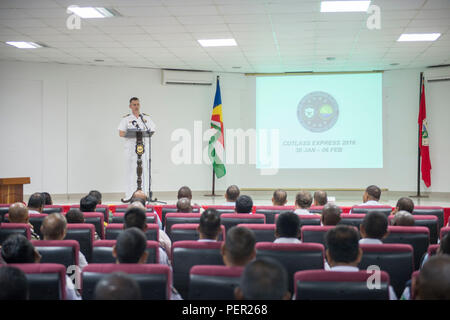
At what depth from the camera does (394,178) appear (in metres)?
10.9

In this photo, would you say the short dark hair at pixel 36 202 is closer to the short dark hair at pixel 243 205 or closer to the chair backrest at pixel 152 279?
the short dark hair at pixel 243 205

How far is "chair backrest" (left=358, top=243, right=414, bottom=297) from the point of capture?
2.62 m

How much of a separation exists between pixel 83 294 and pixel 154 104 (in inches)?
360

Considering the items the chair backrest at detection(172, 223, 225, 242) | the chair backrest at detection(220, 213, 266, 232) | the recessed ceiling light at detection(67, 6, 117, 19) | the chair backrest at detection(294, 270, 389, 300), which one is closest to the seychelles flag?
the recessed ceiling light at detection(67, 6, 117, 19)

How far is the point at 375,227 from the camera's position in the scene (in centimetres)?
303

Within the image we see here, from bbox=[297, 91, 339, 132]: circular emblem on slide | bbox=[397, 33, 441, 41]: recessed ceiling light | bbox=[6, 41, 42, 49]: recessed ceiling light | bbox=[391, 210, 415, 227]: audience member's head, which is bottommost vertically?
bbox=[391, 210, 415, 227]: audience member's head

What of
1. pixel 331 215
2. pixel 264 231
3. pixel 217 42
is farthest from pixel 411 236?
pixel 217 42

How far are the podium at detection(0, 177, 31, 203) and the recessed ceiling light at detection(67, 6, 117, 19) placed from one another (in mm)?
3198

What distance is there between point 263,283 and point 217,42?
7.11 meters

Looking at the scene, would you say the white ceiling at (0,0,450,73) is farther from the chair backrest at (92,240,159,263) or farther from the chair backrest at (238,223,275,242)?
the chair backrest at (92,240,159,263)

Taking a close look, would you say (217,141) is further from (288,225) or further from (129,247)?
(129,247)

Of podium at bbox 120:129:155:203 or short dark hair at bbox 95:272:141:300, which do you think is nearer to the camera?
short dark hair at bbox 95:272:141:300

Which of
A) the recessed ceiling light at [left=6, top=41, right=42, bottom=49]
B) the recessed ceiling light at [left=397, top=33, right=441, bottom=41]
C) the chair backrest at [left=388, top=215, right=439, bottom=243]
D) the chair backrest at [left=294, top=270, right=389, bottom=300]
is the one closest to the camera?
the chair backrest at [left=294, top=270, right=389, bottom=300]

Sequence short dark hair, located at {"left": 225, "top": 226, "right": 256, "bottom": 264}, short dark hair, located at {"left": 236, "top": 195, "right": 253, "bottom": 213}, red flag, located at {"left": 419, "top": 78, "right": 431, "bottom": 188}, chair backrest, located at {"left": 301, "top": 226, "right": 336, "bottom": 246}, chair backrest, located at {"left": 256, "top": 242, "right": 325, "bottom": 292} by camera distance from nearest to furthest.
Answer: short dark hair, located at {"left": 225, "top": 226, "right": 256, "bottom": 264}, chair backrest, located at {"left": 256, "top": 242, "right": 325, "bottom": 292}, chair backrest, located at {"left": 301, "top": 226, "right": 336, "bottom": 246}, short dark hair, located at {"left": 236, "top": 195, "right": 253, "bottom": 213}, red flag, located at {"left": 419, "top": 78, "right": 431, "bottom": 188}
